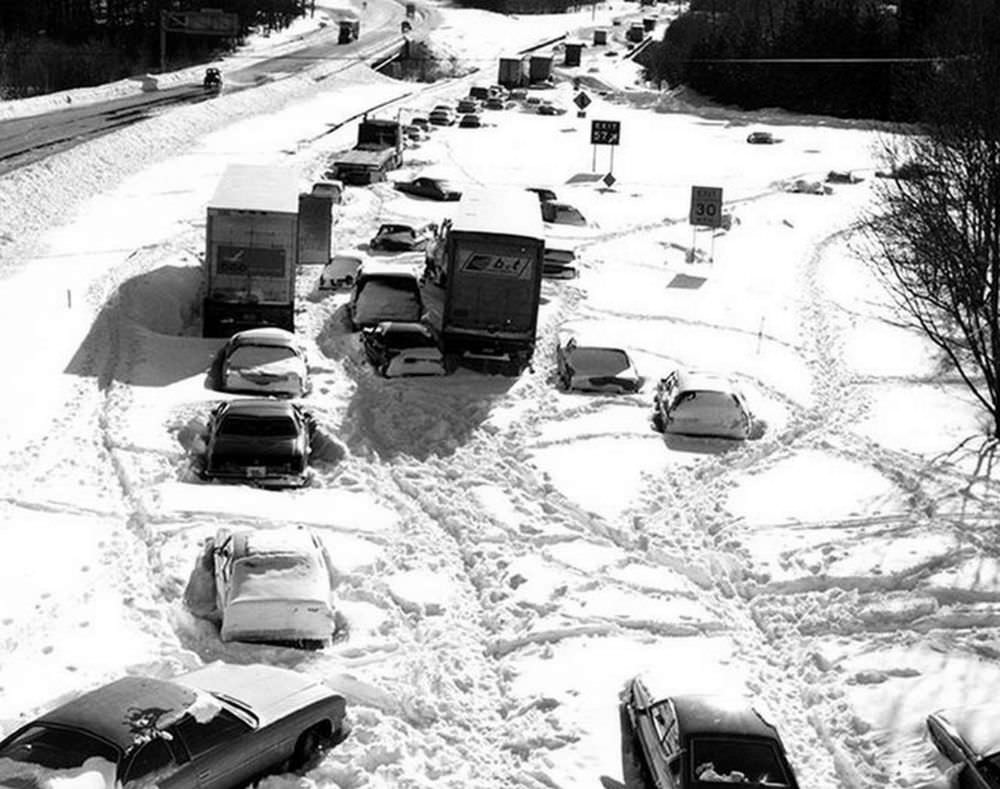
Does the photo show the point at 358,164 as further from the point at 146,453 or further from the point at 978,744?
the point at 978,744

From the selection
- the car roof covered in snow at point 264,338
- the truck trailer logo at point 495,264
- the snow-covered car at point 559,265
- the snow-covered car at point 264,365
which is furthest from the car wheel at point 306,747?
the snow-covered car at point 559,265

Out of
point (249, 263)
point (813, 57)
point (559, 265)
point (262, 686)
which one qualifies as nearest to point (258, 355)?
point (249, 263)

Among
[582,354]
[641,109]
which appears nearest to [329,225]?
[582,354]

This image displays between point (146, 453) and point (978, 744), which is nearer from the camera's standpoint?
point (978, 744)

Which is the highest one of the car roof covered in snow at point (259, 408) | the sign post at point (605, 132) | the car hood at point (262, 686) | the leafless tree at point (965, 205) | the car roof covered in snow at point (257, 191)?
the leafless tree at point (965, 205)

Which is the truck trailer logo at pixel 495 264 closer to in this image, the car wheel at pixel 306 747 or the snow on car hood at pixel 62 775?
the car wheel at pixel 306 747

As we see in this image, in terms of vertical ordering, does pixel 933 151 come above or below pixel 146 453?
above
